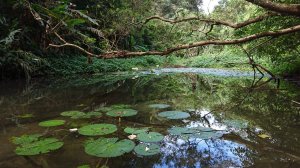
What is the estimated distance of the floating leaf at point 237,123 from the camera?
3489 mm

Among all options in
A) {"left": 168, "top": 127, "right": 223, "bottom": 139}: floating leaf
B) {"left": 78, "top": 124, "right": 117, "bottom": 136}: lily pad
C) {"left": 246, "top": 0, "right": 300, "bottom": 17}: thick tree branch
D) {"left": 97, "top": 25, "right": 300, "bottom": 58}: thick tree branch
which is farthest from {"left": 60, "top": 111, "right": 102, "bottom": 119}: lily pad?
{"left": 246, "top": 0, "right": 300, "bottom": 17}: thick tree branch

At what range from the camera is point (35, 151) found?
257 cm

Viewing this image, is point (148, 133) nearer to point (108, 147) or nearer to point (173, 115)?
point (108, 147)

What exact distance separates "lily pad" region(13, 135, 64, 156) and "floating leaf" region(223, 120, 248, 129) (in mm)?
1964

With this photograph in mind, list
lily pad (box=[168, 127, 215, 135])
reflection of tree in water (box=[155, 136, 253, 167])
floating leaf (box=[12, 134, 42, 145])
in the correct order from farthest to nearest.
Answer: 1. lily pad (box=[168, 127, 215, 135])
2. floating leaf (box=[12, 134, 42, 145])
3. reflection of tree in water (box=[155, 136, 253, 167])

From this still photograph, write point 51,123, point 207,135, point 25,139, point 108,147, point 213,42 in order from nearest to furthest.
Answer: point 108,147 → point 25,139 → point 207,135 → point 51,123 → point 213,42

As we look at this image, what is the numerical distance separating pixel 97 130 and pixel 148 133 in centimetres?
55

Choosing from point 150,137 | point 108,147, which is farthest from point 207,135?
point 108,147

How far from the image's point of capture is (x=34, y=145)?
2.70 m

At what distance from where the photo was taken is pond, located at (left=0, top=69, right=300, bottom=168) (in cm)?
251

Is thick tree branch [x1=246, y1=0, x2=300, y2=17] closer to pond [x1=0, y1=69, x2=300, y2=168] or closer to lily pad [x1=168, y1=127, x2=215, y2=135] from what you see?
pond [x1=0, y1=69, x2=300, y2=168]

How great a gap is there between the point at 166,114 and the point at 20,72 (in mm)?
5864

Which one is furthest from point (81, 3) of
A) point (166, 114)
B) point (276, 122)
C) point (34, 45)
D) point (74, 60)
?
point (276, 122)

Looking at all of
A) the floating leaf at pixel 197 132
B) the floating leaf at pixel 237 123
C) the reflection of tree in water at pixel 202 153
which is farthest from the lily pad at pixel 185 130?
the floating leaf at pixel 237 123
